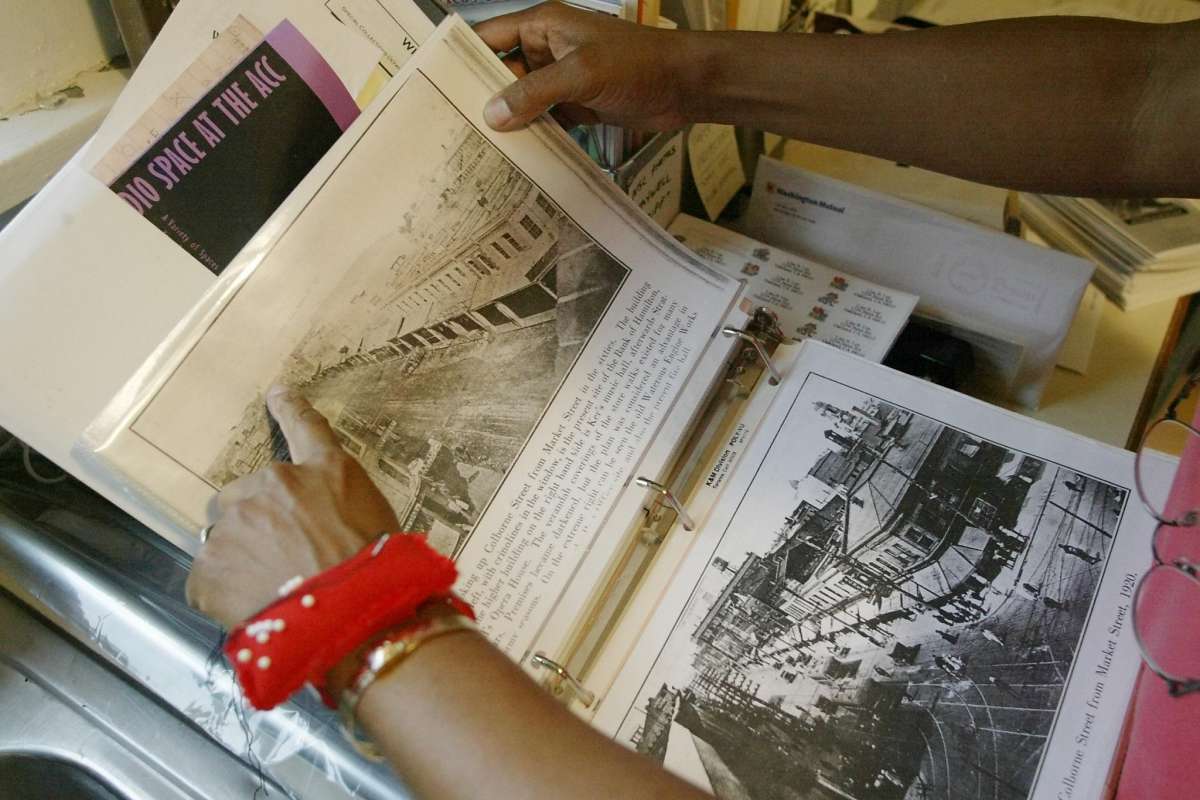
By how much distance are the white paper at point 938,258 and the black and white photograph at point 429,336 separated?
27cm

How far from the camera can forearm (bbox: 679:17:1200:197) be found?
23.0 inches

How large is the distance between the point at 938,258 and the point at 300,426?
1.76 feet

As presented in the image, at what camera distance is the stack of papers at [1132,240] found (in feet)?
2.64

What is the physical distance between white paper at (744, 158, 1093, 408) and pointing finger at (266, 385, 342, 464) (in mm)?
483

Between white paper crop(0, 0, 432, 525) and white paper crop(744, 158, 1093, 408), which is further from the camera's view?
white paper crop(744, 158, 1093, 408)

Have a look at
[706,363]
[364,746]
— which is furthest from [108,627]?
[706,363]

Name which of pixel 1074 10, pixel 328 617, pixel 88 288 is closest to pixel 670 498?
pixel 328 617

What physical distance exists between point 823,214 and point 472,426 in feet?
1.34

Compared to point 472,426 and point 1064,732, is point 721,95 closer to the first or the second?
point 472,426

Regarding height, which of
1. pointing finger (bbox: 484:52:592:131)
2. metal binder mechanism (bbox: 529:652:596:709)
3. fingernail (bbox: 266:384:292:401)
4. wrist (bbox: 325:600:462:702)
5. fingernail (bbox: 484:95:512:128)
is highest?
pointing finger (bbox: 484:52:592:131)

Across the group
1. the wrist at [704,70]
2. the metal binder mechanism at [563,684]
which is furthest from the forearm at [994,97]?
the metal binder mechanism at [563,684]

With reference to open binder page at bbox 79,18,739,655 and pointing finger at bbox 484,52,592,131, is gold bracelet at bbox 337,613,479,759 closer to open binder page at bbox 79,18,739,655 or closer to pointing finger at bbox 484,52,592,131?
open binder page at bbox 79,18,739,655

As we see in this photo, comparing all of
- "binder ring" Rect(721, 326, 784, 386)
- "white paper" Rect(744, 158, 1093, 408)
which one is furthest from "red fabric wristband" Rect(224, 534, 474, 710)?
"white paper" Rect(744, 158, 1093, 408)

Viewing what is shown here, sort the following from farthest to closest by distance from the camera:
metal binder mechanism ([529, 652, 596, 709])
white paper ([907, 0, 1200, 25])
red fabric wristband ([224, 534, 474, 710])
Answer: white paper ([907, 0, 1200, 25])
metal binder mechanism ([529, 652, 596, 709])
red fabric wristband ([224, 534, 474, 710])
